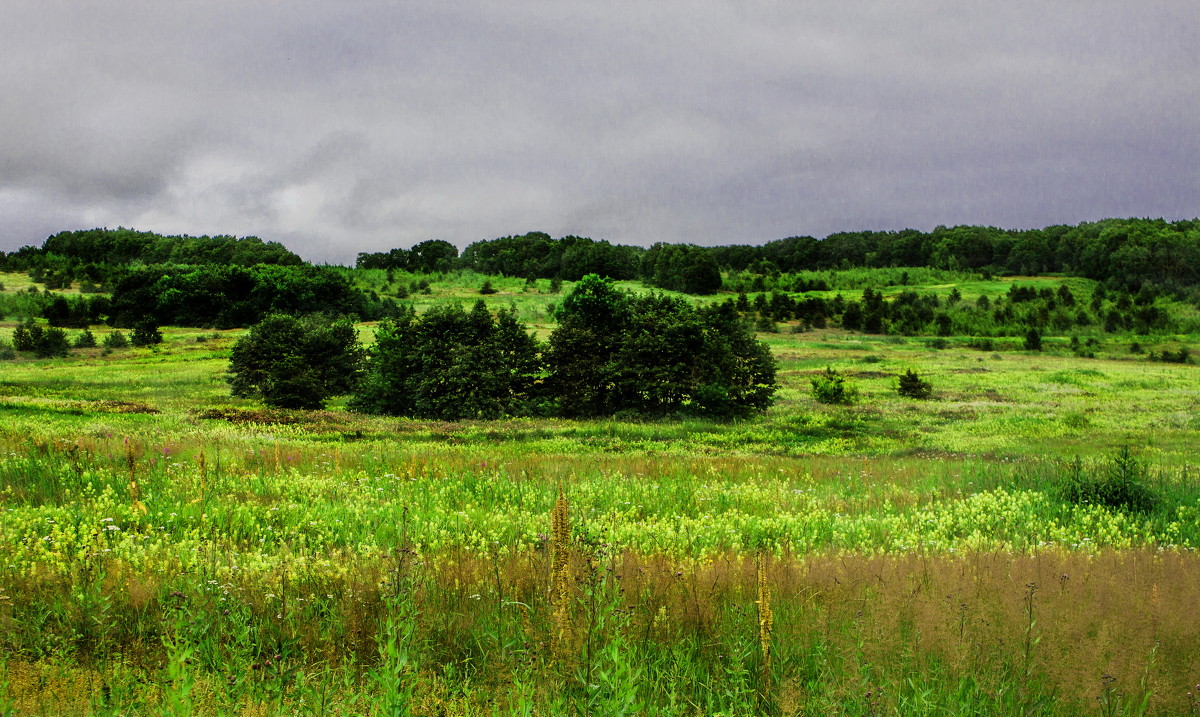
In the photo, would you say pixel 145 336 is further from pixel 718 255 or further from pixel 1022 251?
pixel 1022 251

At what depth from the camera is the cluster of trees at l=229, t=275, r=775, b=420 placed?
30125mm

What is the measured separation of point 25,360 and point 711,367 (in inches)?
1863

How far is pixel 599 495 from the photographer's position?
32.3 feet

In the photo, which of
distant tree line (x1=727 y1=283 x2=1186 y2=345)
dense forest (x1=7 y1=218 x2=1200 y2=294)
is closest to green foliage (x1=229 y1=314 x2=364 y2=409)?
dense forest (x1=7 y1=218 x2=1200 y2=294)

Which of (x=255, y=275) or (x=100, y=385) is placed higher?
(x=255, y=275)

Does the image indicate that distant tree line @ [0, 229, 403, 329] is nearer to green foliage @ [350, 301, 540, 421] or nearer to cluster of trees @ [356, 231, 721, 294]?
green foliage @ [350, 301, 540, 421]

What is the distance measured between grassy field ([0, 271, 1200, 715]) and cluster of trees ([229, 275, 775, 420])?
50.0 ft

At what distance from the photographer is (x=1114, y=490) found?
1045 cm

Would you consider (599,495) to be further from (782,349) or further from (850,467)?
(782,349)

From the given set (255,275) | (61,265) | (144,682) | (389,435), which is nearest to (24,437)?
(389,435)

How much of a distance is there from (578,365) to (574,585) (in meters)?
26.6

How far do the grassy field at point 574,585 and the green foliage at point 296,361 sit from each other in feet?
62.6

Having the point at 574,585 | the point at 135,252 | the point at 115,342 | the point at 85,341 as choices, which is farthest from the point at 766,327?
the point at 135,252

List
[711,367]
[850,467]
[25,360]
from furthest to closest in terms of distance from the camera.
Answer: [25,360], [711,367], [850,467]
